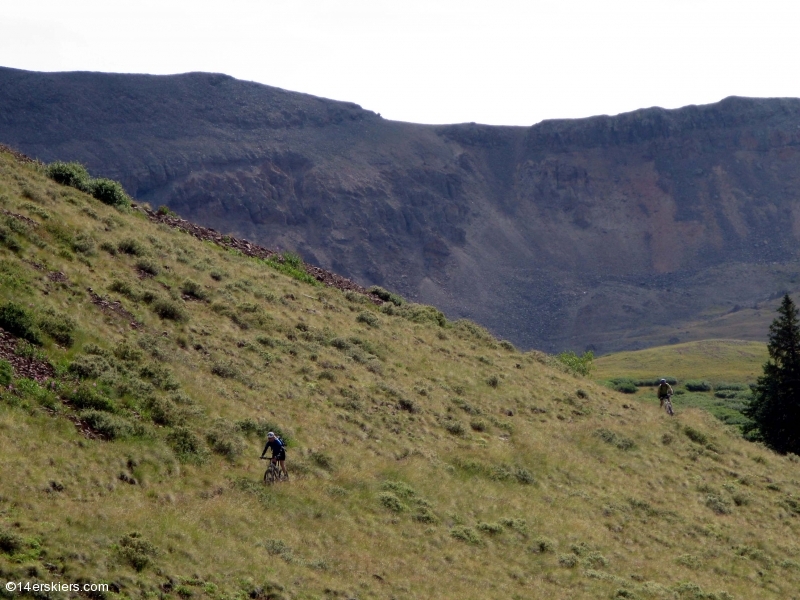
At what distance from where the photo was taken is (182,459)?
1850 centimetres

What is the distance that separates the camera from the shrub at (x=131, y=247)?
2908cm

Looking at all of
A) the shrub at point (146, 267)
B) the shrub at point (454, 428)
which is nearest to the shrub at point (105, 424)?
the shrub at point (146, 267)

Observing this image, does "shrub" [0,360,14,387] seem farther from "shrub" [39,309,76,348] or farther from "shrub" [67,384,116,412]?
"shrub" [39,309,76,348]

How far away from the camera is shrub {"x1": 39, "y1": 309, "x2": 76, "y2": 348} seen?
66.9 ft

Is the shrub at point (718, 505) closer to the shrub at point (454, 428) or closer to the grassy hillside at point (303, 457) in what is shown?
the grassy hillside at point (303, 457)

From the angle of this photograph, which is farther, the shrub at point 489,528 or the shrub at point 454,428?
the shrub at point 454,428

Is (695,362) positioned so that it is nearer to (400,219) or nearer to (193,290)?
(400,219)

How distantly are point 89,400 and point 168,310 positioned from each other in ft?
24.4

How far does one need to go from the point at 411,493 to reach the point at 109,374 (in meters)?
7.93

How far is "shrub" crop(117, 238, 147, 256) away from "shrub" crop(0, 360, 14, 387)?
442 inches

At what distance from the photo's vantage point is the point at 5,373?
17828 mm

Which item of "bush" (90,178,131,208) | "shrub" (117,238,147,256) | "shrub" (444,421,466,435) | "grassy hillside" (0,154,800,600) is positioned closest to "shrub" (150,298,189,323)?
"grassy hillside" (0,154,800,600)

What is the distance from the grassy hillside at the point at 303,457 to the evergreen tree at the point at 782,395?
254 inches

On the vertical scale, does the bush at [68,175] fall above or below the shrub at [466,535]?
above
